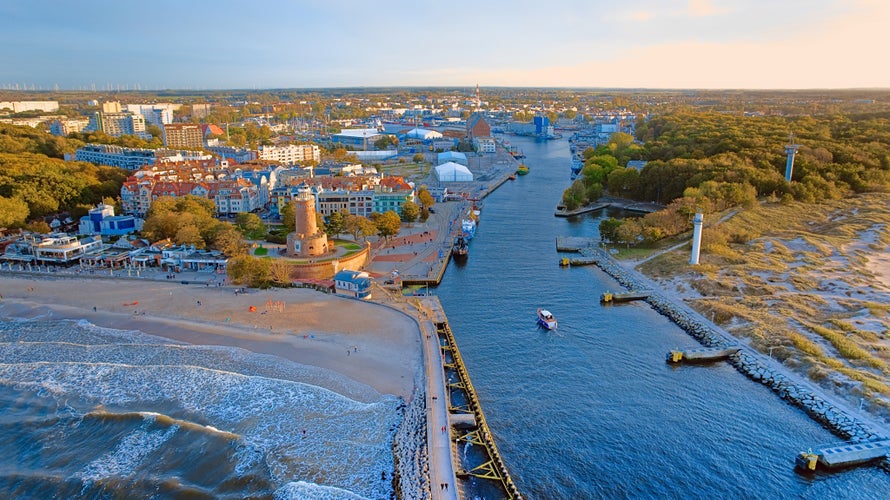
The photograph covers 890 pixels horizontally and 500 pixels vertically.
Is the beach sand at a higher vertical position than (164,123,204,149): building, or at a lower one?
lower

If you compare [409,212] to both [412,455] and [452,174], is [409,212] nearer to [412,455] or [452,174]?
[452,174]

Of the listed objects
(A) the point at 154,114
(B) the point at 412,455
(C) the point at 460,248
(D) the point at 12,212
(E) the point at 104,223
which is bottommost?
(B) the point at 412,455

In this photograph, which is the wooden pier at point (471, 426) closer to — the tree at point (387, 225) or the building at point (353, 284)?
the building at point (353, 284)

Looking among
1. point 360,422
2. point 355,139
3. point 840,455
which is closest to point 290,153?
point 355,139

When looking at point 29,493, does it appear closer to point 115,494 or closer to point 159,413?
point 115,494

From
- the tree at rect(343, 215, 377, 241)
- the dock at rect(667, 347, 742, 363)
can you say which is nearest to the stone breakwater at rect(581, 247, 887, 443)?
the dock at rect(667, 347, 742, 363)

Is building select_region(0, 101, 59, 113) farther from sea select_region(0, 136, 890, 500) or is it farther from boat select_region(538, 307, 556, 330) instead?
boat select_region(538, 307, 556, 330)
